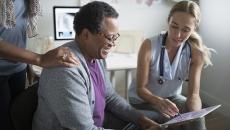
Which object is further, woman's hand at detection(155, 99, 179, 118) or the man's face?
woman's hand at detection(155, 99, 179, 118)

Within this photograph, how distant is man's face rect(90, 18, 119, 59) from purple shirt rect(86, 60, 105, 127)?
0.08m

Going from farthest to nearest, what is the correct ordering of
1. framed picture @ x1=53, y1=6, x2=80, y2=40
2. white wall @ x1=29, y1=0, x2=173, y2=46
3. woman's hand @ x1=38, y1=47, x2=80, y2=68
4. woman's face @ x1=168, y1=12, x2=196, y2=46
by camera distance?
white wall @ x1=29, y1=0, x2=173, y2=46 → framed picture @ x1=53, y1=6, x2=80, y2=40 → woman's face @ x1=168, y1=12, x2=196, y2=46 → woman's hand @ x1=38, y1=47, x2=80, y2=68

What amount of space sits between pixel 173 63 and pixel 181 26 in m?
0.24

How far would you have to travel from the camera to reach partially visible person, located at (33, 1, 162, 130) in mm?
1146

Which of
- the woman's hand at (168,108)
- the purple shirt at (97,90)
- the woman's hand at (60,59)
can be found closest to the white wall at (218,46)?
the woman's hand at (168,108)

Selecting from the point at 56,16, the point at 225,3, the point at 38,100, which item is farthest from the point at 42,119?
the point at 225,3

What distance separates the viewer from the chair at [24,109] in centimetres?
120

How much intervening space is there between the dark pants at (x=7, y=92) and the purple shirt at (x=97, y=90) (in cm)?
40

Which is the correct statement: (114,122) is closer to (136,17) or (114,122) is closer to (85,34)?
(85,34)

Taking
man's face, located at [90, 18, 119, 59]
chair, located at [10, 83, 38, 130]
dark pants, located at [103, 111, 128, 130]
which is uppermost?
man's face, located at [90, 18, 119, 59]

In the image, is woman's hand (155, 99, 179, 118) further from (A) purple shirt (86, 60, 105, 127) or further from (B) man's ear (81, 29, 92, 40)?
(B) man's ear (81, 29, 92, 40)

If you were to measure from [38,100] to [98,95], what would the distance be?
268 mm

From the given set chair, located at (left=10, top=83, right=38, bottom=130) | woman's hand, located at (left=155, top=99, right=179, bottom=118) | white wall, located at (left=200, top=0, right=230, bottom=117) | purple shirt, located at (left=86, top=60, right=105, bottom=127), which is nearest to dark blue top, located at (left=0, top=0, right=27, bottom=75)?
chair, located at (left=10, top=83, right=38, bottom=130)

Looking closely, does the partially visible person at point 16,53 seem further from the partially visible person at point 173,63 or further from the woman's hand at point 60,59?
the partially visible person at point 173,63
